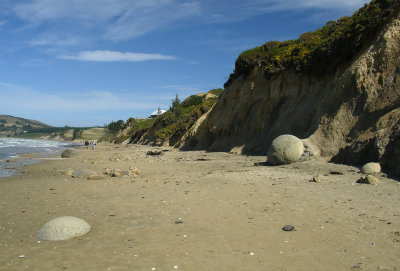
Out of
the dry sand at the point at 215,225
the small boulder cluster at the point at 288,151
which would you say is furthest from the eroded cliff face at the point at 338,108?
the dry sand at the point at 215,225

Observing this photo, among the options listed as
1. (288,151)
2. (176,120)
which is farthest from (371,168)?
(176,120)

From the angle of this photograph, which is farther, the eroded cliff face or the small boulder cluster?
the small boulder cluster

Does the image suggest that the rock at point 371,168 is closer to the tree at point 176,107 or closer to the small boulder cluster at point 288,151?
the small boulder cluster at point 288,151

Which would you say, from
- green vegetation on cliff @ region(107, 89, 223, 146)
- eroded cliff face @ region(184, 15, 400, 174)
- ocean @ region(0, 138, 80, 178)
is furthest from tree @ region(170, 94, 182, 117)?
eroded cliff face @ region(184, 15, 400, 174)

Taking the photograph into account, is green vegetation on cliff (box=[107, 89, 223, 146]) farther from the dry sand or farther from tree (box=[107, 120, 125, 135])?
tree (box=[107, 120, 125, 135])

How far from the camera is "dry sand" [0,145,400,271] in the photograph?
4598 mm

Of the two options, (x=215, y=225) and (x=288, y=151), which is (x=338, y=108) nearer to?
(x=288, y=151)

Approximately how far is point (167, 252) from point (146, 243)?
0.61 metres

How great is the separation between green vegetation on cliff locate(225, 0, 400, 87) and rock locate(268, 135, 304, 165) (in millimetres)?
6707

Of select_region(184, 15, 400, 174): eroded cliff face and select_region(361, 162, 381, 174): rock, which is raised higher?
select_region(184, 15, 400, 174): eroded cliff face

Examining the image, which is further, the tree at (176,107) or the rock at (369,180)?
the tree at (176,107)

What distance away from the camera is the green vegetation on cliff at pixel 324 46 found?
50.7 feet

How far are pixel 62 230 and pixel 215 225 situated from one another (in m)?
2.91

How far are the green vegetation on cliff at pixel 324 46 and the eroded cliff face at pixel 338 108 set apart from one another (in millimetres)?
519
